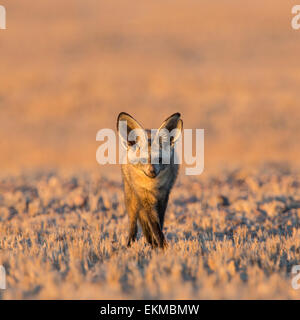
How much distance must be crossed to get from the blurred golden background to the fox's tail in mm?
10620

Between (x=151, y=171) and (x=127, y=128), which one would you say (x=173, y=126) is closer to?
(x=127, y=128)

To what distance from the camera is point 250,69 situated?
148 ft

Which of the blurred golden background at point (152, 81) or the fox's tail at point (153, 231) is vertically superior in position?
the blurred golden background at point (152, 81)

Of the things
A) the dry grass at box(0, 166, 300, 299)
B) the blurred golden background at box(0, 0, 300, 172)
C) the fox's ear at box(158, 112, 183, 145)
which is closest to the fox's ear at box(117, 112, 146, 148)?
the fox's ear at box(158, 112, 183, 145)

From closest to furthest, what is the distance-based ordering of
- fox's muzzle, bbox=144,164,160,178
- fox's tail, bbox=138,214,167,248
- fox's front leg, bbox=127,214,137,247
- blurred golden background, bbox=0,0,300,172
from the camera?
fox's muzzle, bbox=144,164,160,178, fox's tail, bbox=138,214,167,248, fox's front leg, bbox=127,214,137,247, blurred golden background, bbox=0,0,300,172

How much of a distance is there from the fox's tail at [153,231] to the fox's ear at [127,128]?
1006mm

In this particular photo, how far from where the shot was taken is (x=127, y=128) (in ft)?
21.0


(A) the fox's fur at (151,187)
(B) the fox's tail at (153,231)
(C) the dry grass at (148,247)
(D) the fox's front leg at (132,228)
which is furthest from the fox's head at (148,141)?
(C) the dry grass at (148,247)

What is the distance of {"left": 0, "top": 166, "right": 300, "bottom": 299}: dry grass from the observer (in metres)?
4.73

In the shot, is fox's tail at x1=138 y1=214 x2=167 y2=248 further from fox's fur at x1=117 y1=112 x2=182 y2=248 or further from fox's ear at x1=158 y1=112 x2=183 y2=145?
fox's ear at x1=158 y1=112 x2=183 y2=145

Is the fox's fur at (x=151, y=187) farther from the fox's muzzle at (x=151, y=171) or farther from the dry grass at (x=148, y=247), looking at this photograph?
the dry grass at (x=148, y=247)

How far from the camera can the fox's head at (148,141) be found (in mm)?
6154

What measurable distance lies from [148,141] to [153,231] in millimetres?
1157

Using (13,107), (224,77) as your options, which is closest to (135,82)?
(224,77)
